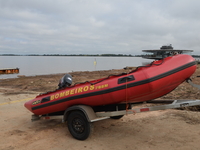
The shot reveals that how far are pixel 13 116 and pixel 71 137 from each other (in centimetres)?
279

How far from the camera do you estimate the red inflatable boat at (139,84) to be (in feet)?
11.7

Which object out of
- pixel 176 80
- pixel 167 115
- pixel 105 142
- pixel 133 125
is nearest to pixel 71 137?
pixel 105 142

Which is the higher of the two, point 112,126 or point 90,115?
point 90,115

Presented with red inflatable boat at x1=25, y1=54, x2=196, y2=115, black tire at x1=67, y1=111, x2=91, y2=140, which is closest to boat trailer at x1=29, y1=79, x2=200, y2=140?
black tire at x1=67, y1=111, x2=91, y2=140

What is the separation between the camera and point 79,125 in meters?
4.18

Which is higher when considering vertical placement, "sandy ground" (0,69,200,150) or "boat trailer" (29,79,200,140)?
"boat trailer" (29,79,200,140)

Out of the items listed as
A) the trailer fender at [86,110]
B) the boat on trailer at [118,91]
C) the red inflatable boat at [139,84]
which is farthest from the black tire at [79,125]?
the red inflatable boat at [139,84]

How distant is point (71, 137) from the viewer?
14.2 feet

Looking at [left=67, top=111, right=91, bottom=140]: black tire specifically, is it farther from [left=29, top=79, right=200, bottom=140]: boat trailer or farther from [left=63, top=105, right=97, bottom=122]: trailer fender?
[left=63, top=105, right=97, bottom=122]: trailer fender

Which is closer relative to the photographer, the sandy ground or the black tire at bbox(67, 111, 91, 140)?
the sandy ground

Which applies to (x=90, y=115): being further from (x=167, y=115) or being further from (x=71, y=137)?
(x=167, y=115)

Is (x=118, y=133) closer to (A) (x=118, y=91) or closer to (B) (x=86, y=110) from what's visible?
(B) (x=86, y=110)

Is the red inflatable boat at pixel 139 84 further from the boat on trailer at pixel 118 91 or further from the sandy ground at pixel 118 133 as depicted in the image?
the sandy ground at pixel 118 133

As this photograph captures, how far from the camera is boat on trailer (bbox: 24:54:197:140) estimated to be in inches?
141
